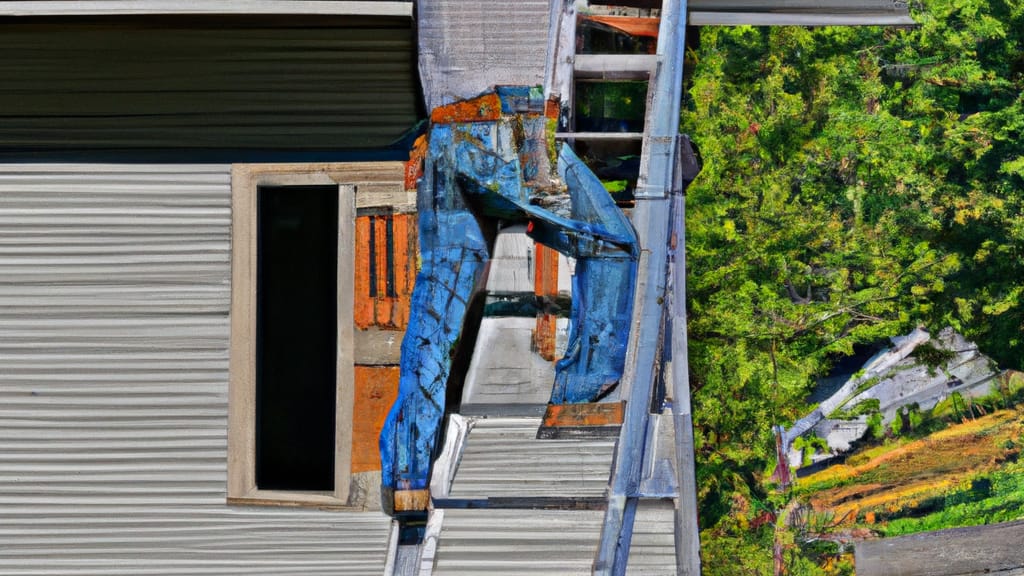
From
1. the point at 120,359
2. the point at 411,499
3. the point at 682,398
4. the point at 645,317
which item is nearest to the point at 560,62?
the point at 645,317

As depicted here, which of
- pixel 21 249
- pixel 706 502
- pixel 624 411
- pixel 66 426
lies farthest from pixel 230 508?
pixel 706 502

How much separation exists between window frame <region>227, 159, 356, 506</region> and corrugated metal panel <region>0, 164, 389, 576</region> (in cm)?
7

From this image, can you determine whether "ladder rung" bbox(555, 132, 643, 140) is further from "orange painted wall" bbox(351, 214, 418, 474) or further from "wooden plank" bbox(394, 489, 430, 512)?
"wooden plank" bbox(394, 489, 430, 512)

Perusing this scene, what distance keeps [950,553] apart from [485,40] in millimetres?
3335

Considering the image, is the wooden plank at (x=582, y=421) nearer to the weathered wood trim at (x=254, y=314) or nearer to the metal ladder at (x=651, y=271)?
the metal ladder at (x=651, y=271)

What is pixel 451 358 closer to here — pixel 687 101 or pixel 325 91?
pixel 325 91

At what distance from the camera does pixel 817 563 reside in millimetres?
4141

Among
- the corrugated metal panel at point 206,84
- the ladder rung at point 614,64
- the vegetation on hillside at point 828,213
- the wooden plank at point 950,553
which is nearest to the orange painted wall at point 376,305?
the corrugated metal panel at point 206,84

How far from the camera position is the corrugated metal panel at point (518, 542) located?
390 centimetres

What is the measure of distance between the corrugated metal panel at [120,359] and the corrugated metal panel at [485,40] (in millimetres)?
1245

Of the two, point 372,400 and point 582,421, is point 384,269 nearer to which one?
point 372,400

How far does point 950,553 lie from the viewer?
4.09 m

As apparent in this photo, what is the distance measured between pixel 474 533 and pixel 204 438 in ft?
4.66

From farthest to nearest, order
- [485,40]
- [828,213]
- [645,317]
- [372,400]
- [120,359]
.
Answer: [828,213]
[120,359]
[372,400]
[485,40]
[645,317]
